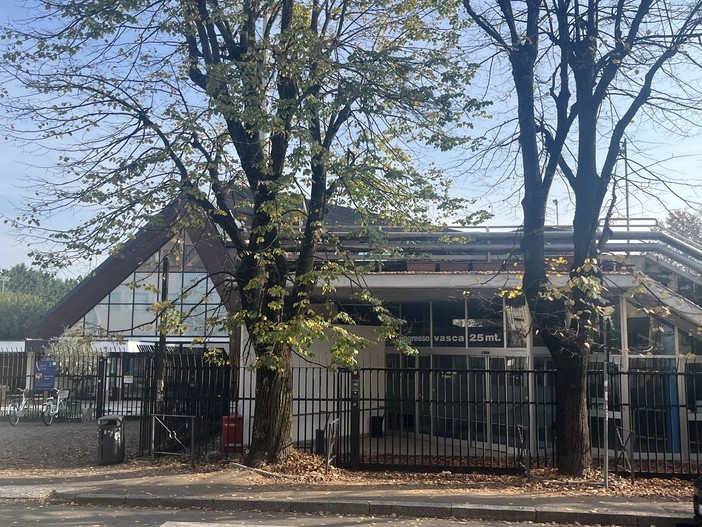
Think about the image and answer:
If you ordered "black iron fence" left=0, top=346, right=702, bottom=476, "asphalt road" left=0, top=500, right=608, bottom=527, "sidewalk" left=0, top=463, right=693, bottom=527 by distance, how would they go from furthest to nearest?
"black iron fence" left=0, top=346, right=702, bottom=476 < "sidewalk" left=0, top=463, right=693, bottom=527 < "asphalt road" left=0, top=500, right=608, bottom=527

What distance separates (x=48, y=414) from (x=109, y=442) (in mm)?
9254

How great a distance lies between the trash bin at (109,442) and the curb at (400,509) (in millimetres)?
3023

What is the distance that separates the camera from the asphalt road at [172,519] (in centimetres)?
824

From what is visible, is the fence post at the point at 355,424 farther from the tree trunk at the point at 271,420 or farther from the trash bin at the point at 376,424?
the trash bin at the point at 376,424

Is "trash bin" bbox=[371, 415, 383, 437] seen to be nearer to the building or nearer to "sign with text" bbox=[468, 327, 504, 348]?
the building

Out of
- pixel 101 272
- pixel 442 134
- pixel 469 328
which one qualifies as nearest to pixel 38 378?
pixel 101 272

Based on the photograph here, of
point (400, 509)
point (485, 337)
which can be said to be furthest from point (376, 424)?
point (400, 509)

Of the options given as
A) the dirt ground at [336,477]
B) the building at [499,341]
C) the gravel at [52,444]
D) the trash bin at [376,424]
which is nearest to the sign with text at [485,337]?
the building at [499,341]

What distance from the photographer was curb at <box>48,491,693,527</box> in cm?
867

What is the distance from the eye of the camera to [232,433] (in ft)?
44.0

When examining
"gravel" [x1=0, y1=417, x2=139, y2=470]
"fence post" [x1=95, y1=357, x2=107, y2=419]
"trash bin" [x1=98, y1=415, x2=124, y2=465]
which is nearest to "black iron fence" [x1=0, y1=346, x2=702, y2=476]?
"trash bin" [x1=98, y1=415, x2=124, y2=465]

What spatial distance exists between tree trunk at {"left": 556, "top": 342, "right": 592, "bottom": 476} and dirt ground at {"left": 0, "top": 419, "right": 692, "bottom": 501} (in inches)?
11.8

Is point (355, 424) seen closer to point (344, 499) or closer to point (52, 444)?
point (344, 499)

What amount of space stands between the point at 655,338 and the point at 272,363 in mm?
8898
